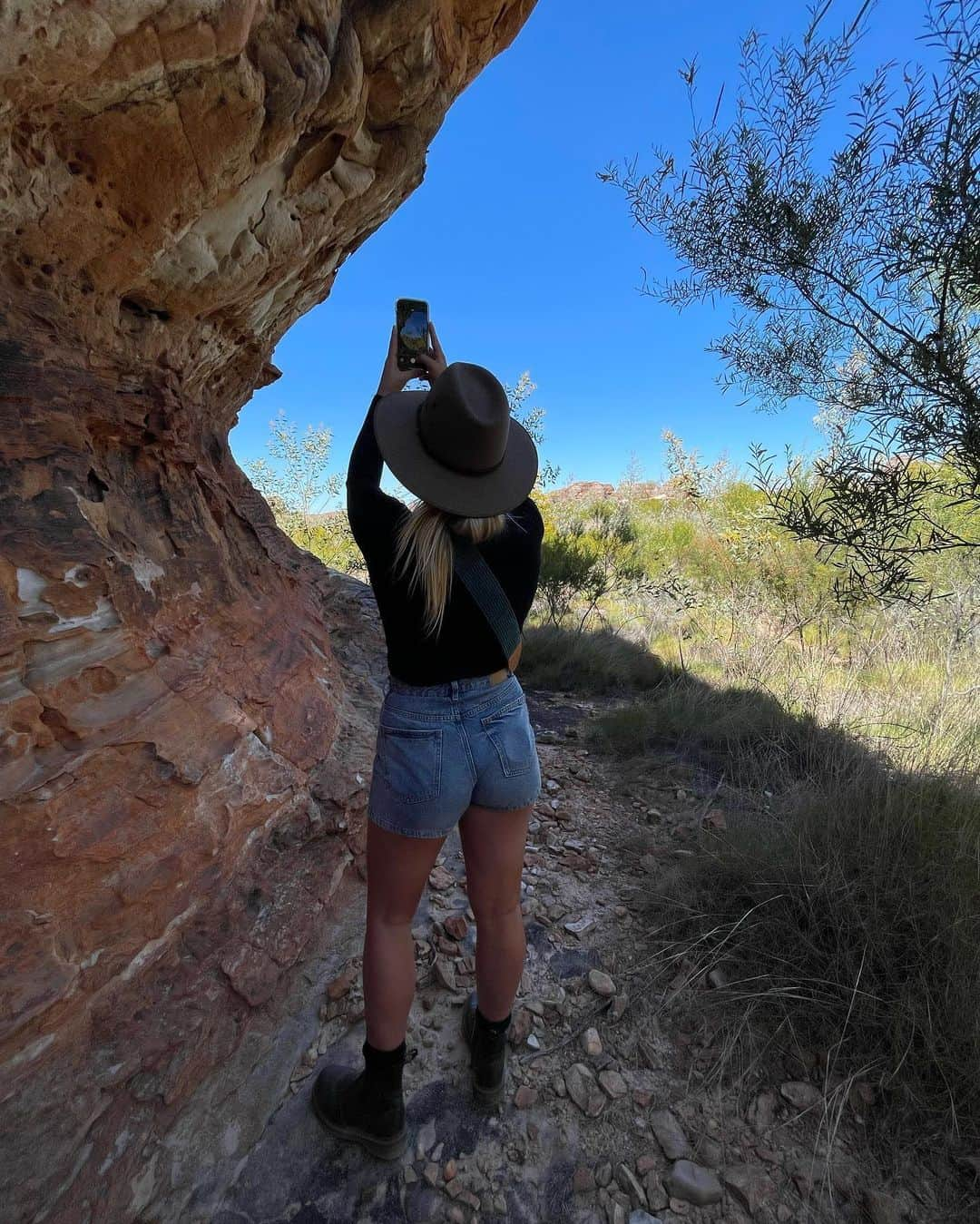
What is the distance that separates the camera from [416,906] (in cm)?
161

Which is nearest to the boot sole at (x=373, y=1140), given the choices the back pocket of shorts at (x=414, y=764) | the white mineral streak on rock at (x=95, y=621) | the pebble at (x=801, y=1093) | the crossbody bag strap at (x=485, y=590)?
the back pocket of shorts at (x=414, y=764)

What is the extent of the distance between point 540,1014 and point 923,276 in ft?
12.1

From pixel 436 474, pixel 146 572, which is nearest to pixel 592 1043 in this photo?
pixel 436 474

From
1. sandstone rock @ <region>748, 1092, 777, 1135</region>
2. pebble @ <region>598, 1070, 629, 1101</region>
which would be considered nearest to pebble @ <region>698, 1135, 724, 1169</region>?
sandstone rock @ <region>748, 1092, 777, 1135</region>

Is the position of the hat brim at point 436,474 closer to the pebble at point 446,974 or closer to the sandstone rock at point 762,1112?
the pebble at point 446,974

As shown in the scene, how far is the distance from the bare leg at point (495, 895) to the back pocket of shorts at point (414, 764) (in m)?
0.21

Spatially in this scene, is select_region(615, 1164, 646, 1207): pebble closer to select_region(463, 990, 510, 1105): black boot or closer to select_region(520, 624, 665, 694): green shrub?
select_region(463, 990, 510, 1105): black boot

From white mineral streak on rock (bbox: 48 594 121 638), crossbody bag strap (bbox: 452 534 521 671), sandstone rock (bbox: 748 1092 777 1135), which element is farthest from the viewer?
sandstone rock (bbox: 748 1092 777 1135)

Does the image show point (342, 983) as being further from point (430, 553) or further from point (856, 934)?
point (856, 934)

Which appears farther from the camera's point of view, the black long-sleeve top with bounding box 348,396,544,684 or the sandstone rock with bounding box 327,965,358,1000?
the sandstone rock with bounding box 327,965,358,1000

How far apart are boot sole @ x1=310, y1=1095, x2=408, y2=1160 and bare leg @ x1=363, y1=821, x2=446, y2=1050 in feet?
0.90

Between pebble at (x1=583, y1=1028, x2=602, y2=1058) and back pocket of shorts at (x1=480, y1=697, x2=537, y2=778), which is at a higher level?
back pocket of shorts at (x1=480, y1=697, x2=537, y2=778)

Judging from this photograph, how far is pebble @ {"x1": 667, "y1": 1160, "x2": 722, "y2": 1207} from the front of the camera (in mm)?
1599

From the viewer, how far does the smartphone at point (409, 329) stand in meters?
1.84
